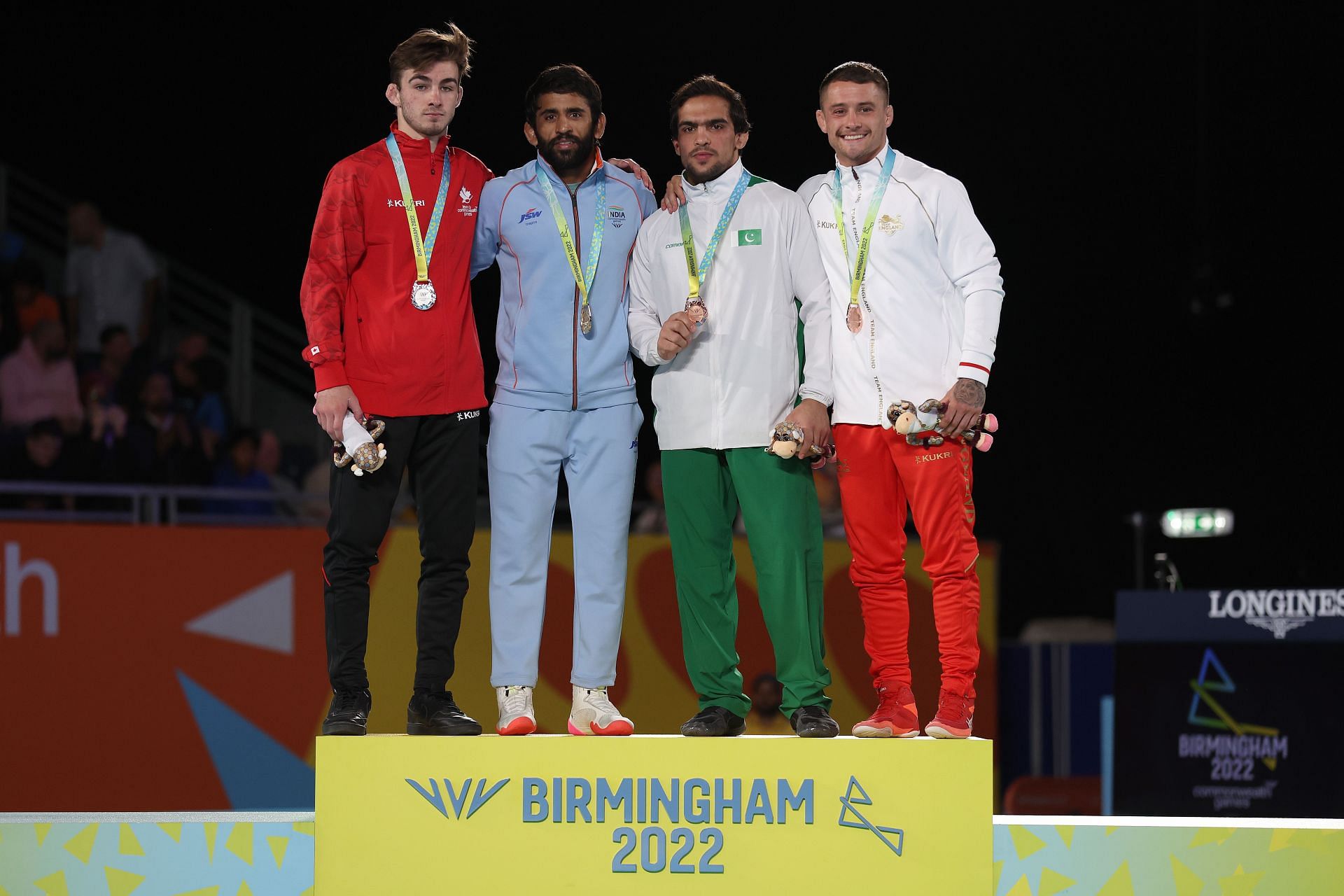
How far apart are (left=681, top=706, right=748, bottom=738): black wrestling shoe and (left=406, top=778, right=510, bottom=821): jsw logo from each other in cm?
46

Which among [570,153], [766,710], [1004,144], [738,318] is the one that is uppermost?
[1004,144]

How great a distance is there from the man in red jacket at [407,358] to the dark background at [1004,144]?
4517 millimetres

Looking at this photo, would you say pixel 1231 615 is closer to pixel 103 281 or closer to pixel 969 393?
Result: pixel 969 393

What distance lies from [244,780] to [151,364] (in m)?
2.43

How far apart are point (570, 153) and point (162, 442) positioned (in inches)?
173

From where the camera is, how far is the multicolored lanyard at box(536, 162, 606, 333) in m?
3.83

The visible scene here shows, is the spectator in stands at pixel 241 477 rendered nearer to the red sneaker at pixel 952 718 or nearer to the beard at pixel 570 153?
the beard at pixel 570 153

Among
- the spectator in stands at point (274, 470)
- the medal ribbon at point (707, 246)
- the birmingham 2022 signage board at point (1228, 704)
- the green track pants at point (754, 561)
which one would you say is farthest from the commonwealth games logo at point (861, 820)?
the spectator in stands at point (274, 470)

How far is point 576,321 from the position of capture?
151 inches

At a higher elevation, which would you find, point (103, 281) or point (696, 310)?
point (103, 281)

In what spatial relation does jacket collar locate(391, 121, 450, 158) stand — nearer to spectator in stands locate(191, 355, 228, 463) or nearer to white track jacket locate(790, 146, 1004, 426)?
white track jacket locate(790, 146, 1004, 426)

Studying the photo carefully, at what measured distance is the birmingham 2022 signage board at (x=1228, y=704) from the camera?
19.4 ft

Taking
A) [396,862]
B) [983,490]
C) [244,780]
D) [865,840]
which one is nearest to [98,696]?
[244,780]

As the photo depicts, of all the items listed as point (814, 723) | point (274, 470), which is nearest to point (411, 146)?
point (814, 723)
